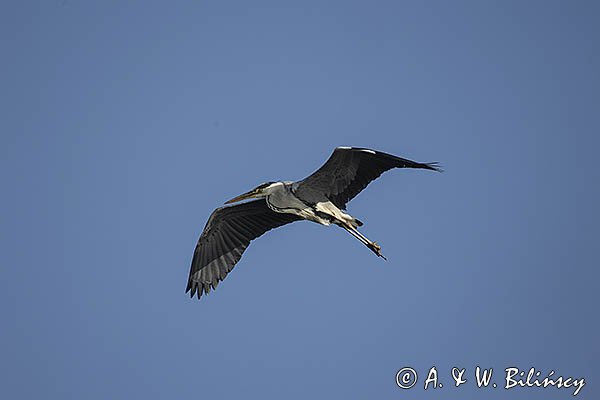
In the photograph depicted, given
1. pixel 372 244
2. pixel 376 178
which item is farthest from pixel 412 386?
pixel 376 178

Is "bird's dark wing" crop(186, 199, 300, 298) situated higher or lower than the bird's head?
lower

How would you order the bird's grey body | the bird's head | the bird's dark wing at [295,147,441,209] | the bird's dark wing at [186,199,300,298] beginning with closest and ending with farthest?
the bird's dark wing at [295,147,441,209] < the bird's grey body < the bird's head < the bird's dark wing at [186,199,300,298]

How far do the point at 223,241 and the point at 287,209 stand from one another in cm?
176

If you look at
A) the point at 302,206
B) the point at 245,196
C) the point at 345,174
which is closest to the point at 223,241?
the point at 245,196

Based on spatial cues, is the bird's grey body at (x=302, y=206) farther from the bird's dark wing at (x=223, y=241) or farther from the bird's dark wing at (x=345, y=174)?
the bird's dark wing at (x=223, y=241)

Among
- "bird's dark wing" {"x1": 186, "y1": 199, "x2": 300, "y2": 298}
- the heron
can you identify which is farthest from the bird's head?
"bird's dark wing" {"x1": 186, "y1": 199, "x2": 300, "y2": 298}

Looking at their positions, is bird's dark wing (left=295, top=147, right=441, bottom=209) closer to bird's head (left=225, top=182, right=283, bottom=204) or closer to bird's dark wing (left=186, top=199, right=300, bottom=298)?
bird's head (left=225, top=182, right=283, bottom=204)

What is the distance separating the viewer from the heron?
1099cm

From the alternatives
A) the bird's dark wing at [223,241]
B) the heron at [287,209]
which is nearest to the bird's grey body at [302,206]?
the heron at [287,209]

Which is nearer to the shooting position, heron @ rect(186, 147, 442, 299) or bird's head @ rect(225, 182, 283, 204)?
heron @ rect(186, 147, 442, 299)

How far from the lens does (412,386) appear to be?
11195 mm

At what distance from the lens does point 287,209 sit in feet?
39.1

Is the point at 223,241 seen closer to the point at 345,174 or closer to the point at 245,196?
the point at 245,196

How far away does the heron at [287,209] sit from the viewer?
11.0 m
